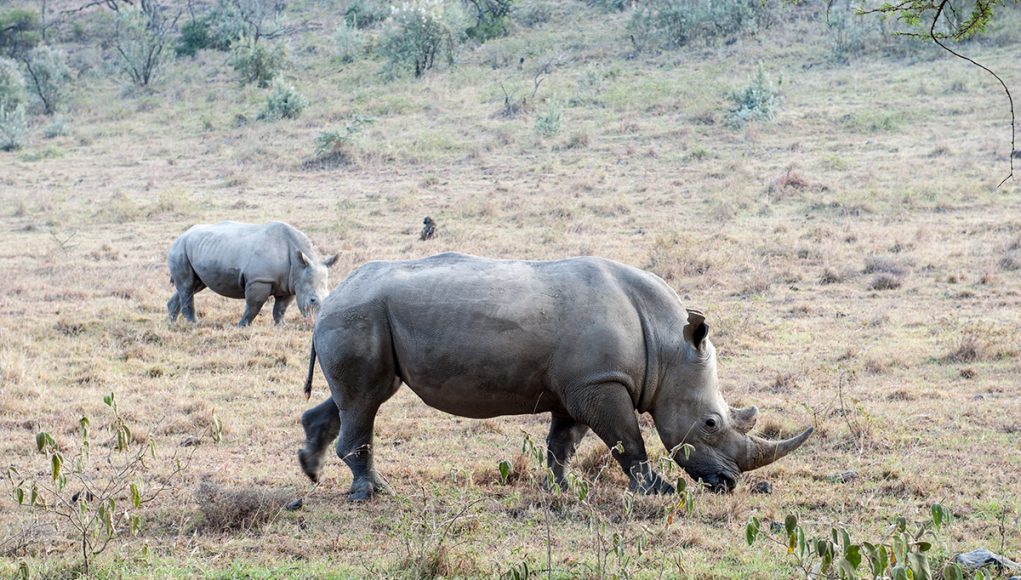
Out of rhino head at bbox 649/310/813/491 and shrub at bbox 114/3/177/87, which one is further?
shrub at bbox 114/3/177/87

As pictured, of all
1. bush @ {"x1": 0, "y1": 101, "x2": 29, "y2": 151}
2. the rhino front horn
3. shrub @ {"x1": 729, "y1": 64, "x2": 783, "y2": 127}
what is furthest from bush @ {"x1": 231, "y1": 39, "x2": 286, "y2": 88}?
the rhino front horn

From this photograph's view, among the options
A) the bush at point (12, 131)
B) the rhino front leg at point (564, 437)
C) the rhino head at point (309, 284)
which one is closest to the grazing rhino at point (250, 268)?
the rhino head at point (309, 284)

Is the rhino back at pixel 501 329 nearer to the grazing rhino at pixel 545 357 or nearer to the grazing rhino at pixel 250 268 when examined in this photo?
the grazing rhino at pixel 545 357

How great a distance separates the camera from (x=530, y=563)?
17.3 ft

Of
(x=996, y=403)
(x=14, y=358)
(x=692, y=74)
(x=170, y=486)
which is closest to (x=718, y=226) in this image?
(x=996, y=403)

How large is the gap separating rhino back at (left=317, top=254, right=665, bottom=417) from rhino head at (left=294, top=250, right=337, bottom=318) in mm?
5568

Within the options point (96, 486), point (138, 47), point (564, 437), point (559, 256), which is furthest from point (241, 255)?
point (138, 47)

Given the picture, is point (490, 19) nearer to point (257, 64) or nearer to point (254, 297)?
point (257, 64)

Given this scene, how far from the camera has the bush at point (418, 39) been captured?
33469 millimetres

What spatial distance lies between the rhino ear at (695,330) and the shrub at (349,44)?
3185 centimetres

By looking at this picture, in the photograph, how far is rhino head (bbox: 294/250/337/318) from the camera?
480 inches

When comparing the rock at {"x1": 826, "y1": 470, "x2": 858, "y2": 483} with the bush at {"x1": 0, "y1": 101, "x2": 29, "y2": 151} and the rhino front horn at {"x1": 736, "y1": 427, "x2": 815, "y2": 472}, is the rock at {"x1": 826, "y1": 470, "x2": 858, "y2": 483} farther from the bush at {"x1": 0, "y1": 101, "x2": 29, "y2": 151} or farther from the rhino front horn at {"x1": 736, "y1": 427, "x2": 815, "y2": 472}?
the bush at {"x1": 0, "y1": 101, "x2": 29, "y2": 151}

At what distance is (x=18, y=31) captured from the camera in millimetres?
42750

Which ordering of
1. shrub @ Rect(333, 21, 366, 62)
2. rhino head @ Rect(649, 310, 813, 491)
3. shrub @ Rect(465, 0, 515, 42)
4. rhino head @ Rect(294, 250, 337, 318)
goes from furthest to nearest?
shrub @ Rect(465, 0, 515, 42) < shrub @ Rect(333, 21, 366, 62) < rhino head @ Rect(294, 250, 337, 318) < rhino head @ Rect(649, 310, 813, 491)
